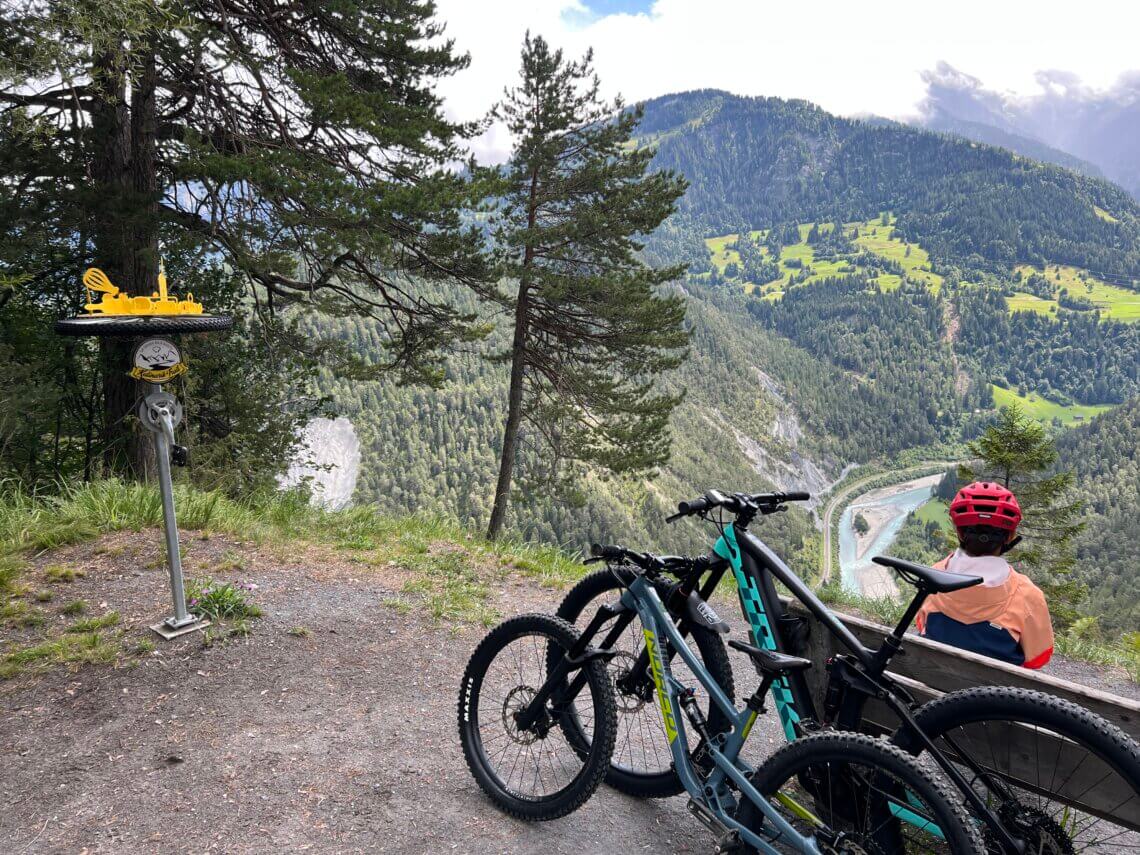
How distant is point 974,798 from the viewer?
201cm

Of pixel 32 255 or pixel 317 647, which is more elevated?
pixel 32 255

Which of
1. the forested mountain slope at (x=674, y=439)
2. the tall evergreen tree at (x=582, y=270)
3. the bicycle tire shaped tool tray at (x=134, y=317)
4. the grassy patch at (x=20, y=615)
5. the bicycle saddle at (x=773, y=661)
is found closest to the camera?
the bicycle saddle at (x=773, y=661)

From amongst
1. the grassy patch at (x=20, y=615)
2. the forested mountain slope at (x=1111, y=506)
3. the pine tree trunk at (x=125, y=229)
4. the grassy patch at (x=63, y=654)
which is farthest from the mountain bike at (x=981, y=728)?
the forested mountain slope at (x=1111, y=506)

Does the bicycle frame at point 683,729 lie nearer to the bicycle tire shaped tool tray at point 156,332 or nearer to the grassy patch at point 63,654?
the bicycle tire shaped tool tray at point 156,332

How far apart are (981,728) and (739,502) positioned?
3.71 feet

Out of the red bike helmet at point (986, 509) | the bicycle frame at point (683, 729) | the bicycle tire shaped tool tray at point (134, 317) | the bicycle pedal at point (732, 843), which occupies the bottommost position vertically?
the bicycle pedal at point (732, 843)

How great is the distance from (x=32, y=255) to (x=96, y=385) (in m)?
2.39

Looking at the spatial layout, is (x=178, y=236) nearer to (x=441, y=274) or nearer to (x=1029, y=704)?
(x=441, y=274)

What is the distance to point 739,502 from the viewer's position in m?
2.76

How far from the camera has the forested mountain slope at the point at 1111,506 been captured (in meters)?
61.9

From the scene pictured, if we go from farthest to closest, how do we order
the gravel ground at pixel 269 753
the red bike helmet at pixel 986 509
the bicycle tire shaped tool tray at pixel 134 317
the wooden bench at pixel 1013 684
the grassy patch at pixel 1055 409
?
the grassy patch at pixel 1055 409
the bicycle tire shaped tool tray at pixel 134 317
the gravel ground at pixel 269 753
the red bike helmet at pixel 986 509
the wooden bench at pixel 1013 684

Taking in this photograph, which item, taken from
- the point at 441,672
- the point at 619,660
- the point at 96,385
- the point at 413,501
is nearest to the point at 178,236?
the point at 96,385

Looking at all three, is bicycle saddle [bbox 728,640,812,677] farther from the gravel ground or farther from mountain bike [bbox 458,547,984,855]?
the gravel ground

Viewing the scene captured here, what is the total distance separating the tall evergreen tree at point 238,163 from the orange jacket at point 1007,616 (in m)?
A: 6.60
